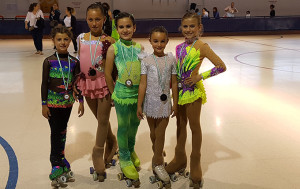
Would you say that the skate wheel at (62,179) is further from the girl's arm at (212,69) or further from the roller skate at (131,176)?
the girl's arm at (212,69)

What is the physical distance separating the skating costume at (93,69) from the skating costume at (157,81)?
0.40 metres

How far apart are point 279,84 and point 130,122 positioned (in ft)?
14.8

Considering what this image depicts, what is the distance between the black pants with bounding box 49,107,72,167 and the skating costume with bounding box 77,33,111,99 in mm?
246

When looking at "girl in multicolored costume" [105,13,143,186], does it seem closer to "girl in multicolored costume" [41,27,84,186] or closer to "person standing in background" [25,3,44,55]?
"girl in multicolored costume" [41,27,84,186]

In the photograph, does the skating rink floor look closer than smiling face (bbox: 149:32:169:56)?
No

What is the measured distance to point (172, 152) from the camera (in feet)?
11.9

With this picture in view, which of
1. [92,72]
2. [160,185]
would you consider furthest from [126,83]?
[160,185]

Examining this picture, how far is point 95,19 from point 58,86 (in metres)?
0.63

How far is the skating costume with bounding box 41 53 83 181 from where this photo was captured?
277 centimetres

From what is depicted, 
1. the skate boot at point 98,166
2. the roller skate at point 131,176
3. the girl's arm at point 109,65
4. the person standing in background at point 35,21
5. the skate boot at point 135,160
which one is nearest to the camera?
the girl's arm at point 109,65

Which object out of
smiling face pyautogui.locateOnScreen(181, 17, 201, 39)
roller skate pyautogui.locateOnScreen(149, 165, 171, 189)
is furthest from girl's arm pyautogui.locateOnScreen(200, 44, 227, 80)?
roller skate pyautogui.locateOnScreen(149, 165, 171, 189)

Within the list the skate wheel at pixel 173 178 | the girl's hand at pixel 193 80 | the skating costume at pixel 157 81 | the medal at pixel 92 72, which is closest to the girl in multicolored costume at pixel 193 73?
the girl's hand at pixel 193 80

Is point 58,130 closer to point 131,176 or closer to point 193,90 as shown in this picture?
point 131,176

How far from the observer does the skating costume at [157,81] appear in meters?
2.69
